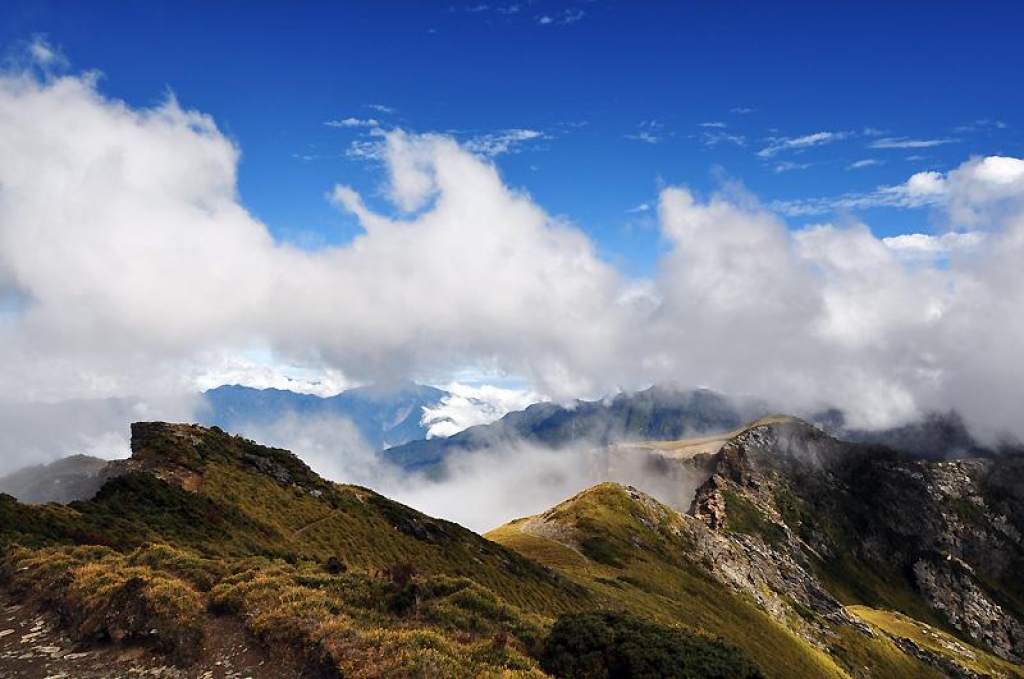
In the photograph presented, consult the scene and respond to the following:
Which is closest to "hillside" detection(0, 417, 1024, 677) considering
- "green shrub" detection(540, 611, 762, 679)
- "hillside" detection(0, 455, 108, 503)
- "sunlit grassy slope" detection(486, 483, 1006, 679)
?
"green shrub" detection(540, 611, 762, 679)

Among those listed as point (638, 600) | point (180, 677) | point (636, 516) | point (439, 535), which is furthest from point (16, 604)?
point (636, 516)

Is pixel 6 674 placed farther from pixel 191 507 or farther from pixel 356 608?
pixel 191 507

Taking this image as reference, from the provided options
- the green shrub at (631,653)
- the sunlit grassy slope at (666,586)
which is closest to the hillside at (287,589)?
the green shrub at (631,653)

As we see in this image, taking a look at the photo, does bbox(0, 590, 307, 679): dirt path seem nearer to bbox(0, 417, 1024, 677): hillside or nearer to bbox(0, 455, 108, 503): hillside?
bbox(0, 417, 1024, 677): hillside

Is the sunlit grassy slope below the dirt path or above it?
Answer: below

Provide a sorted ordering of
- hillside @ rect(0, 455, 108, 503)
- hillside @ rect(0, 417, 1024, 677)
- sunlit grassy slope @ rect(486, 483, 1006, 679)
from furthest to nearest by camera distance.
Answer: sunlit grassy slope @ rect(486, 483, 1006, 679), hillside @ rect(0, 455, 108, 503), hillside @ rect(0, 417, 1024, 677)

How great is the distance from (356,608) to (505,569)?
64.1 meters

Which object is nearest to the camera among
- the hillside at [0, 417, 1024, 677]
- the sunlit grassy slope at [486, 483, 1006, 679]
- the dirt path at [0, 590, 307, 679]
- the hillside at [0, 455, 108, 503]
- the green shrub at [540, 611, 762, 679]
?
the dirt path at [0, 590, 307, 679]

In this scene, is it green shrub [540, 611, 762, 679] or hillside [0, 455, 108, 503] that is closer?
green shrub [540, 611, 762, 679]

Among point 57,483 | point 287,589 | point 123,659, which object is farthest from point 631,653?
Result: point 57,483

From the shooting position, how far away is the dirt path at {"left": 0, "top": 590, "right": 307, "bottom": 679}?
23125 millimetres

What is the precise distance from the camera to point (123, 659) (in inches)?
957

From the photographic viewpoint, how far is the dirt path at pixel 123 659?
23.1m

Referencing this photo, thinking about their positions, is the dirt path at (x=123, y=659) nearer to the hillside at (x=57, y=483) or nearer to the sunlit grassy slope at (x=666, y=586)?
the hillside at (x=57, y=483)
